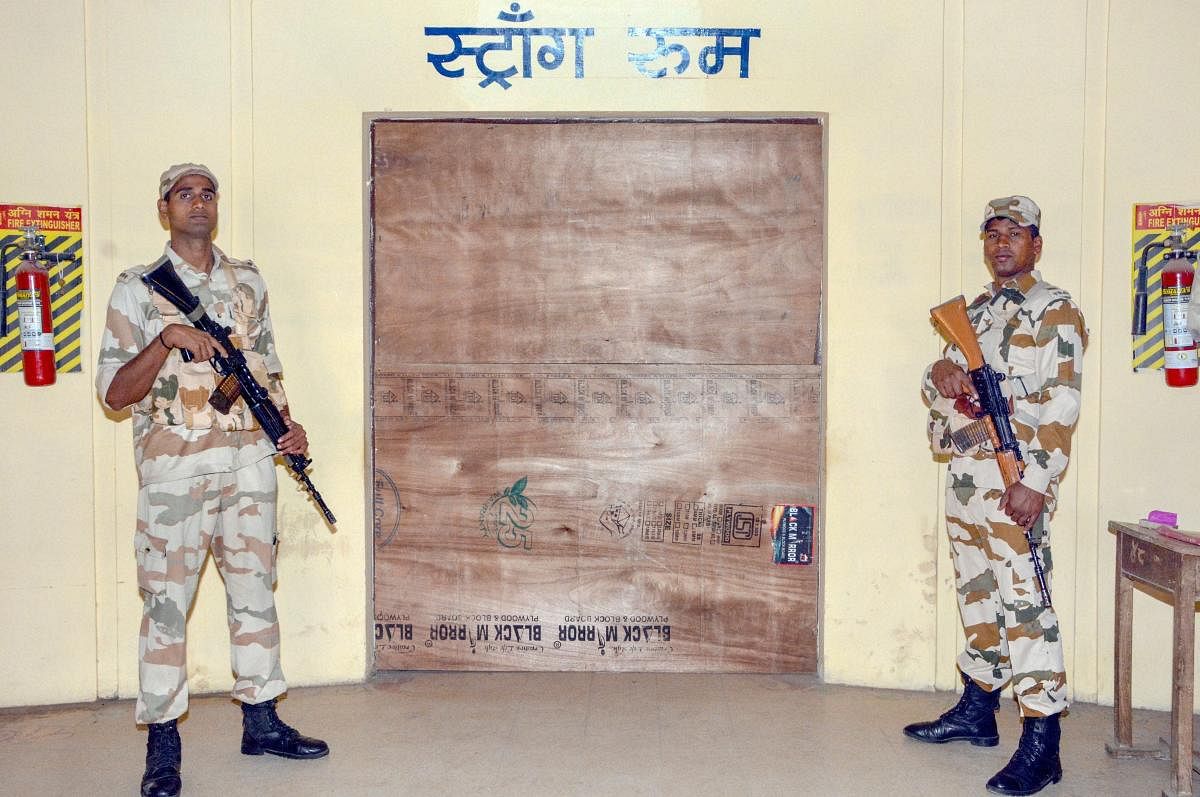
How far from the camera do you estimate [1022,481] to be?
349 cm

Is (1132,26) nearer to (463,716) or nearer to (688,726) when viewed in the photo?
(688,726)

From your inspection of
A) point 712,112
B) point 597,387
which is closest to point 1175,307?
point 712,112

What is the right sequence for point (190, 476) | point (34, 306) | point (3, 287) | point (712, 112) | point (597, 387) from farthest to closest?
point (597, 387)
point (712, 112)
point (3, 287)
point (34, 306)
point (190, 476)

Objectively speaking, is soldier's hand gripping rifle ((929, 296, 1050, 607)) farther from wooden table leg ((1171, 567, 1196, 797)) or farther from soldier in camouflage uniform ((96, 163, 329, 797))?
soldier in camouflage uniform ((96, 163, 329, 797))

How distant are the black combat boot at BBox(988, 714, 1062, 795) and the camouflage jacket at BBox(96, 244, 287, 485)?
9.19 feet

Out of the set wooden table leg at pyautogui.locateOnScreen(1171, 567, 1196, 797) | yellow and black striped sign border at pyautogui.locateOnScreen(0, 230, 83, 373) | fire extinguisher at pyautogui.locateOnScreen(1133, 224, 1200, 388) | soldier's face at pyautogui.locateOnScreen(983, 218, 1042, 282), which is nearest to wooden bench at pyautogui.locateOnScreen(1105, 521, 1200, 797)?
wooden table leg at pyautogui.locateOnScreen(1171, 567, 1196, 797)

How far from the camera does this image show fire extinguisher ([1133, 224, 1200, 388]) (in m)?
3.99

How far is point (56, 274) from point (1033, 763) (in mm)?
4201

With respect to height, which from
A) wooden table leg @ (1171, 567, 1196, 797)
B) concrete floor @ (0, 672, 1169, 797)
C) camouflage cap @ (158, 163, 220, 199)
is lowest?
concrete floor @ (0, 672, 1169, 797)

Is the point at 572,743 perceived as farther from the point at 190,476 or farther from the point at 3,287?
the point at 3,287

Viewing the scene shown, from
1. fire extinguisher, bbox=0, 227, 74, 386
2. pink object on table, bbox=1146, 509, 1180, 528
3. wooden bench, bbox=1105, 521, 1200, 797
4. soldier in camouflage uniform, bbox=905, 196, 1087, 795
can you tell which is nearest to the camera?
wooden bench, bbox=1105, 521, 1200, 797

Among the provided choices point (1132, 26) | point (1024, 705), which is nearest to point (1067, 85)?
point (1132, 26)

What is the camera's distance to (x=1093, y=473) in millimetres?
4348

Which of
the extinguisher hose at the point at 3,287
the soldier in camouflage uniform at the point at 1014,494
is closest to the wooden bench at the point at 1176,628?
the soldier in camouflage uniform at the point at 1014,494
